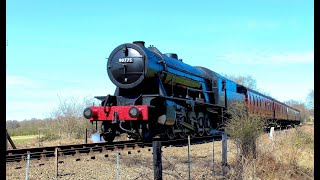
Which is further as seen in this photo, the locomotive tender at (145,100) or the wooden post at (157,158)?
the locomotive tender at (145,100)

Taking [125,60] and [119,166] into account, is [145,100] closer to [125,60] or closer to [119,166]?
[125,60]

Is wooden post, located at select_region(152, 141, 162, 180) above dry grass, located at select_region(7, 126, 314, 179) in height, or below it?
above

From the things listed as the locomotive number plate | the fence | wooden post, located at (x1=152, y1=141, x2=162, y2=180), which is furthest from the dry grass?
the locomotive number plate

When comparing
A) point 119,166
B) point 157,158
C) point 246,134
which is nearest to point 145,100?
point 246,134

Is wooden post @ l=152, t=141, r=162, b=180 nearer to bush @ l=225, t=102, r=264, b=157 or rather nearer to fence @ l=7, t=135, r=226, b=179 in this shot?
fence @ l=7, t=135, r=226, b=179

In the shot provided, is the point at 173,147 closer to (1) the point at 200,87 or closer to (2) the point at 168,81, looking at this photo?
(2) the point at 168,81

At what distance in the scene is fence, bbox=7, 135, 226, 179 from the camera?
8.78 meters

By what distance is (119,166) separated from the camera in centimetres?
1001

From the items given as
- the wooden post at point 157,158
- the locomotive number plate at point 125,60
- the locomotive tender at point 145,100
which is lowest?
the wooden post at point 157,158

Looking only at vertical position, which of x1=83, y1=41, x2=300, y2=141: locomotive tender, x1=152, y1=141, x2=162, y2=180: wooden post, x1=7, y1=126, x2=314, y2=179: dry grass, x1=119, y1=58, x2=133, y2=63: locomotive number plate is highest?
x1=119, y1=58, x2=133, y2=63: locomotive number plate

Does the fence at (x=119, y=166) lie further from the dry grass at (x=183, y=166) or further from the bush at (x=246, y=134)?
the bush at (x=246, y=134)

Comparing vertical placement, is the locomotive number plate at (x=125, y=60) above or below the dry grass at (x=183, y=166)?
above

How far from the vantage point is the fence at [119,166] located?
878 centimetres

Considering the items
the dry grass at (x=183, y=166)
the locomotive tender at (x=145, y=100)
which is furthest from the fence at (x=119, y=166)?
the locomotive tender at (x=145, y=100)
